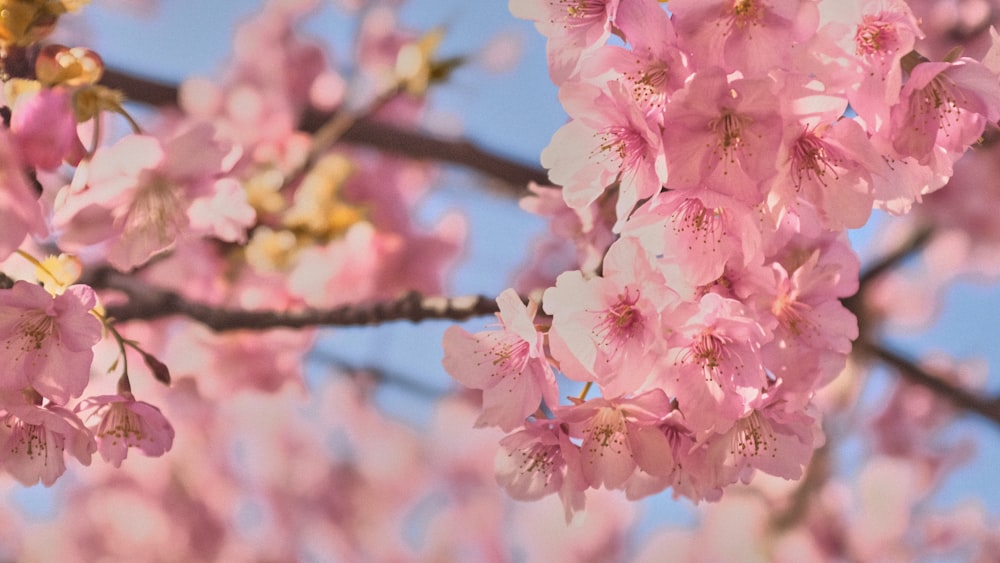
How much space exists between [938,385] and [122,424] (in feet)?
5.82

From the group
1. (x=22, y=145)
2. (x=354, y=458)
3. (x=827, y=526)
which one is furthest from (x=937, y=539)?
(x=22, y=145)

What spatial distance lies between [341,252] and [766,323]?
3.43 feet

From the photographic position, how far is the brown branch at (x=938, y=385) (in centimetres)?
184

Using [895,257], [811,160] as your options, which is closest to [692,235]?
[811,160]

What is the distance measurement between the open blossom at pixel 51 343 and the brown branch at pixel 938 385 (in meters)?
1.69

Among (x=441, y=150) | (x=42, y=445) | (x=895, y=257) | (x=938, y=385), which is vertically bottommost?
(x=938, y=385)

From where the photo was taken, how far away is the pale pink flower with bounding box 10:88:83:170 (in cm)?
59

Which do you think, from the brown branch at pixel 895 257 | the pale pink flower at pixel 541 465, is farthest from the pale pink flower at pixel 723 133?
the brown branch at pixel 895 257

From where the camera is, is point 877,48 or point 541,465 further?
point 541,465

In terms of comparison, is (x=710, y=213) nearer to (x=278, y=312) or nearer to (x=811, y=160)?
(x=811, y=160)

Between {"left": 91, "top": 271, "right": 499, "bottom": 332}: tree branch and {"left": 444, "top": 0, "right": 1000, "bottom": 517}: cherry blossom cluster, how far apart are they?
0.12m

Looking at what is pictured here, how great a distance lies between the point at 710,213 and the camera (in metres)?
0.61

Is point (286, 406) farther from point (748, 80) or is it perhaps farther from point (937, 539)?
point (748, 80)

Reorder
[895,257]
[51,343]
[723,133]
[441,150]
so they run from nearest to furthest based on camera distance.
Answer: [723,133]
[51,343]
[441,150]
[895,257]
